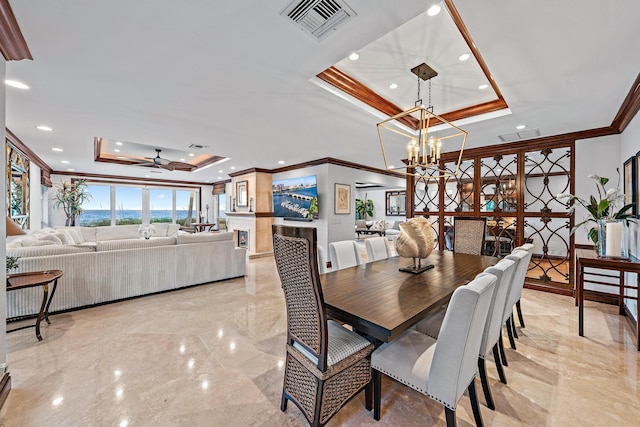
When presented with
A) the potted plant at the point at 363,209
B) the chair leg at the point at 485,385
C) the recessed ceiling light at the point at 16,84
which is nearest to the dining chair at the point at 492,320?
the chair leg at the point at 485,385

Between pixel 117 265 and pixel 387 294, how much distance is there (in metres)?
3.58

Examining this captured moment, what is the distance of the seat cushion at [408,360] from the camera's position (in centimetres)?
135

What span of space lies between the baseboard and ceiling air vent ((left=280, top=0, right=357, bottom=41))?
9.59 feet

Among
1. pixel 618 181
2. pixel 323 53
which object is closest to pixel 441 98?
pixel 323 53

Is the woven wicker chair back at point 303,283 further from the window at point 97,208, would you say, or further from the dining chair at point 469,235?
the window at point 97,208

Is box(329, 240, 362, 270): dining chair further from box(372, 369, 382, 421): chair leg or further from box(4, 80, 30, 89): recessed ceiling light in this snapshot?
box(4, 80, 30, 89): recessed ceiling light

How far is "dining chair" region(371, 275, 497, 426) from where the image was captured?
1.17 metres

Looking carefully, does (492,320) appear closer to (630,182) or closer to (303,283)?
(303,283)

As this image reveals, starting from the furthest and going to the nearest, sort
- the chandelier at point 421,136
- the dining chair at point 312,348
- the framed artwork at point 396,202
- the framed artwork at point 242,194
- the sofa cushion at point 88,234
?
1. the framed artwork at point 396,202
2. the framed artwork at point 242,194
3. the sofa cushion at point 88,234
4. the chandelier at point 421,136
5. the dining chair at point 312,348

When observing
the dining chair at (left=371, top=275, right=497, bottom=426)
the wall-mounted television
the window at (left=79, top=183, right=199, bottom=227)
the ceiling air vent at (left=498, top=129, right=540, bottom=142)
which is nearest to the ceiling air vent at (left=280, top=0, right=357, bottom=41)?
the dining chair at (left=371, top=275, right=497, bottom=426)

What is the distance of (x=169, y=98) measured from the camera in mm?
2684

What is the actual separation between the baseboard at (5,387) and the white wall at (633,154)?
17.6 ft

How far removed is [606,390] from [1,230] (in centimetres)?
423

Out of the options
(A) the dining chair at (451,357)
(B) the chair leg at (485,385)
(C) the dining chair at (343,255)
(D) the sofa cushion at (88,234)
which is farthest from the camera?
(D) the sofa cushion at (88,234)
